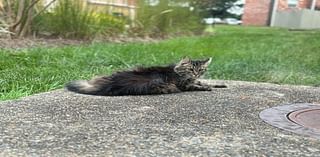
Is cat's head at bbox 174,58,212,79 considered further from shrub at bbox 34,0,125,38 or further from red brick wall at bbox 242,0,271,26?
red brick wall at bbox 242,0,271,26

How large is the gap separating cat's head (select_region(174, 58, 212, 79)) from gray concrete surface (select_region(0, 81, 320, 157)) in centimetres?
32

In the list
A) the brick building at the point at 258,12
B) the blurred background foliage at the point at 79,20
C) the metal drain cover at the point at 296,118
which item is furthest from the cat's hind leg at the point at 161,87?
the brick building at the point at 258,12

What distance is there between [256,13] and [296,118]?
1874 centimetres

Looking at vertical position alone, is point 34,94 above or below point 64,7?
below

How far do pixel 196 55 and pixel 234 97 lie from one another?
3897 mm

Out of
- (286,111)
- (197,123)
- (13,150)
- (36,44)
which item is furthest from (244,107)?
(36,44)

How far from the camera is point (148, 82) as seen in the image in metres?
3.92

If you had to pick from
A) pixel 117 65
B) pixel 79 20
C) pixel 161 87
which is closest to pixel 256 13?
pixel 79 20

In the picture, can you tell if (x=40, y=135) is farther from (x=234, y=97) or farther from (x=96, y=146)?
(x=234, y=97)

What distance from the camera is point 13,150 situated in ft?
7.36

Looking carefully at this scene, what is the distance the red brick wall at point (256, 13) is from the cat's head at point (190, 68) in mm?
15179

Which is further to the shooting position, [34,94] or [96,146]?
[34,94]

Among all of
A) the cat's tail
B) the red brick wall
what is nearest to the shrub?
the cat's tail

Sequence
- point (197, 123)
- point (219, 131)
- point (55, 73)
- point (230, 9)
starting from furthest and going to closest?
point (230, 9), point (55, 73), point (197, 123), point (219, 131)
